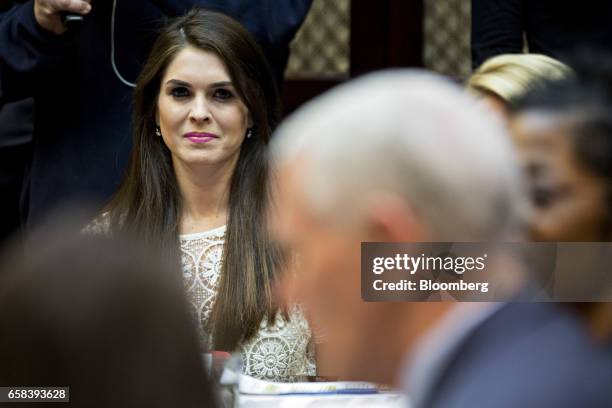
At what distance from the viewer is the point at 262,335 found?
169cm

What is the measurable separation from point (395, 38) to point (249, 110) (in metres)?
0.95

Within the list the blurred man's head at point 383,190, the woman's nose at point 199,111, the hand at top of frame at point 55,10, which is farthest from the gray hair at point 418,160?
A: the hand at top of frame at point 55,10

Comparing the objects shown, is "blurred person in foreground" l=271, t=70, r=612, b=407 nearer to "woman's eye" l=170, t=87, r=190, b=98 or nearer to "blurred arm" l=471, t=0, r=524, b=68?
"woman's eye" l=170, t=87, r=190, b=98

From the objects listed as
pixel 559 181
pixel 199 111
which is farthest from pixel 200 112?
A: pixel 559 181

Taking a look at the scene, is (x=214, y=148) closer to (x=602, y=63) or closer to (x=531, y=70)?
(x=531, y=70)

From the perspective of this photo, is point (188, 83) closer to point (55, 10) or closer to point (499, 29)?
point (55, 10)

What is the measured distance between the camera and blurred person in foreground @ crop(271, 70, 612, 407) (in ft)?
2.78

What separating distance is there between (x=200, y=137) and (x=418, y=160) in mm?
1032

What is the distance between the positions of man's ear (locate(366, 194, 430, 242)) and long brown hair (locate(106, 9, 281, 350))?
747mm

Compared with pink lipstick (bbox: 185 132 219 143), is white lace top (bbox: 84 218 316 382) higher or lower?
lower

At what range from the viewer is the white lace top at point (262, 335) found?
65.0 inches

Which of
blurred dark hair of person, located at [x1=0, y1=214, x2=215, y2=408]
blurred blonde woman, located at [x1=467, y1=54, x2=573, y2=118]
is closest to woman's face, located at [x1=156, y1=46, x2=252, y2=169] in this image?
blurred blonde woman, located at [x1=467, y1=54, x2=573, y2=118]

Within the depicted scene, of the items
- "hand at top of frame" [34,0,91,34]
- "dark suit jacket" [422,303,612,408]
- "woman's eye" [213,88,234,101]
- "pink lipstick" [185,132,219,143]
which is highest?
"hand at top of frame" [34,0,91,34]

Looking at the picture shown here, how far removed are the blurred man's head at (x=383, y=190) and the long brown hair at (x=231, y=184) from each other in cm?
68
